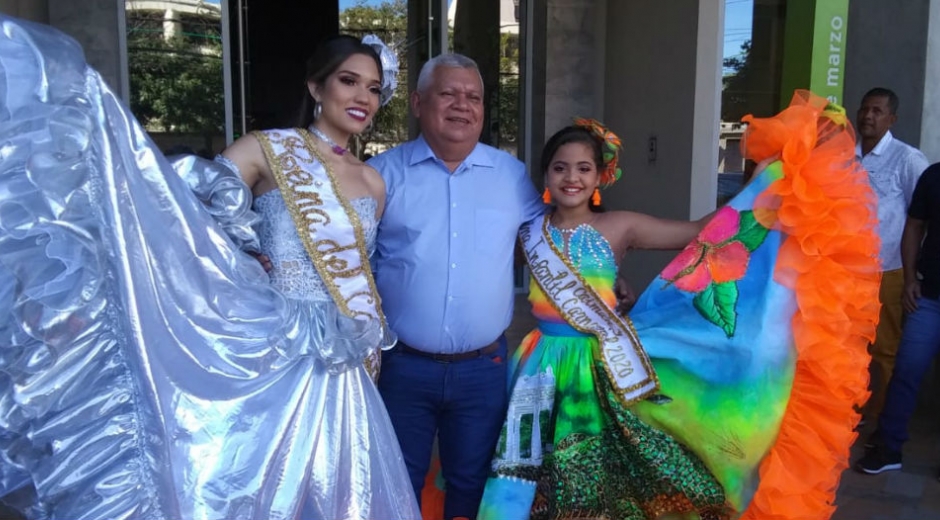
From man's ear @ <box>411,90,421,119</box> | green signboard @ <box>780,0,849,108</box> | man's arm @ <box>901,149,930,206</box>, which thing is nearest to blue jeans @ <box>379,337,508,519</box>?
man's ear @ <box>411,90,421,119</box>

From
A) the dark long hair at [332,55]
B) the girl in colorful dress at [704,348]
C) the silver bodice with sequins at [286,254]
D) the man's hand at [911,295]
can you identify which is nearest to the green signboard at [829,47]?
the man's hand at [911,295]

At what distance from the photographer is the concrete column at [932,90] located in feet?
18.4

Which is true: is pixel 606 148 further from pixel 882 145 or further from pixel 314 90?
pixel 882 145

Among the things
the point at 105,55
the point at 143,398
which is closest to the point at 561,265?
the point at 143,398

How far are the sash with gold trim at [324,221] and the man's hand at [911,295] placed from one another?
2.91 metres

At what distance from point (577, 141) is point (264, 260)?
107cm

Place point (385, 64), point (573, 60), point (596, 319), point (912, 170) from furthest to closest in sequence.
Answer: point (573, 60), point (912, 170), point (596, 319), point (385, 64)

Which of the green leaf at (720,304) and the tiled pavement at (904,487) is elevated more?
the green leaf at (720,304)

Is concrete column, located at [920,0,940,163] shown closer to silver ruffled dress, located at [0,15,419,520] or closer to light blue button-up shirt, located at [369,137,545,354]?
light blue button-up shirt, located at [369,137,545,354]

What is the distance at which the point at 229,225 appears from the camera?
Result: 6.66 ft

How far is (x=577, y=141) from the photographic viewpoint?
2600 millimetres

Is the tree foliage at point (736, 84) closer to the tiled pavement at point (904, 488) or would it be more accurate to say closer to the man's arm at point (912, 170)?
the man's arm at point (912, 170)

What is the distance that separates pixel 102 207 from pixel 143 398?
437 mm

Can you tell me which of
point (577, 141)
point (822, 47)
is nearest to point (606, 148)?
point (577, 141)
